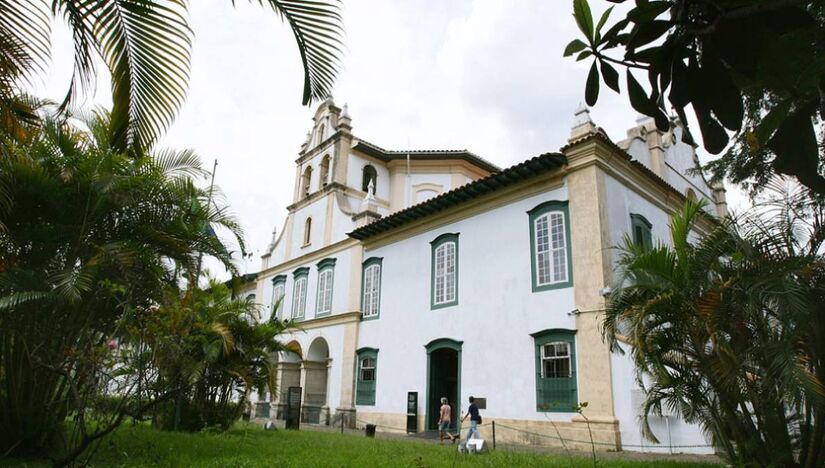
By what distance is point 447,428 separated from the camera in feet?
47.5

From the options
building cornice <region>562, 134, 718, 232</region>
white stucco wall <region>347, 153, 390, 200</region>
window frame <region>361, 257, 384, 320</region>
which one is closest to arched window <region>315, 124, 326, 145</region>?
white stucco wall <region>347, 153, 390, 200</region>

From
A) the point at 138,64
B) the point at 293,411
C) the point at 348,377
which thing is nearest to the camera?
the point at 138,64

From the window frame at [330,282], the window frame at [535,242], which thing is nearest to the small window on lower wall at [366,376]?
the window frame at [330,282]

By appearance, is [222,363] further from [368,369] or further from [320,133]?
[320,133]

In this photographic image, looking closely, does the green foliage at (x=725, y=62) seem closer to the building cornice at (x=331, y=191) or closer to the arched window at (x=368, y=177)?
the building cornice at (x=331, y=191)

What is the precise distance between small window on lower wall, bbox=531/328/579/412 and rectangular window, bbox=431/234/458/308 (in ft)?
11.6

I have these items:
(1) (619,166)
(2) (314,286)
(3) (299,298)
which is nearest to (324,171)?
(2) (314,286)

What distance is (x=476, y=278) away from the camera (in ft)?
52.0

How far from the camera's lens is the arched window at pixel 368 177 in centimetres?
2398

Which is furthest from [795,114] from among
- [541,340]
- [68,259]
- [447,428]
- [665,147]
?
[665,147]

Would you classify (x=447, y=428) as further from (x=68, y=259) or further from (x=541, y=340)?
(x=68, y=259)

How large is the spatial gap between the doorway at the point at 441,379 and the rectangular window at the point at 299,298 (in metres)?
8.31

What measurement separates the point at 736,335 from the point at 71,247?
10007 millimetres

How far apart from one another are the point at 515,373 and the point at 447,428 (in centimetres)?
237
